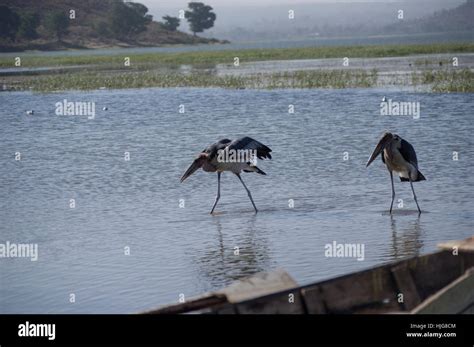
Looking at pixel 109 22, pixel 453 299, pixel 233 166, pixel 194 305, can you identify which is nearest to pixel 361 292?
pixel 453 299

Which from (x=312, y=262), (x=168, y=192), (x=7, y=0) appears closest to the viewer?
(x=312, y=262)

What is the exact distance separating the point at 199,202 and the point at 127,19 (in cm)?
7142

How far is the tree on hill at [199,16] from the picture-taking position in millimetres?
100875

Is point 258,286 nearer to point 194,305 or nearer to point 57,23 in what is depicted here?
point 194,305

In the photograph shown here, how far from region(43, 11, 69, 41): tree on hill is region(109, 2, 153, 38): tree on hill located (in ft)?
22.7

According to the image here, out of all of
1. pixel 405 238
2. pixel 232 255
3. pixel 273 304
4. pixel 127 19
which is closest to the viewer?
pixel 273 304

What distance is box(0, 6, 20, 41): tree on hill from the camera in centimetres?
6656

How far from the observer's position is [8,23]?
67.5 metres

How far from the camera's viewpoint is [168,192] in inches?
653
